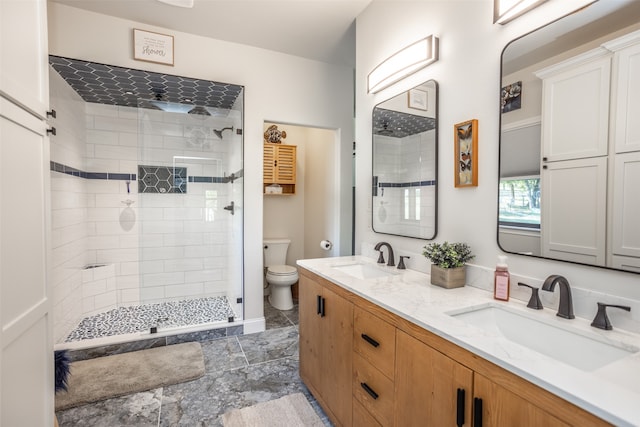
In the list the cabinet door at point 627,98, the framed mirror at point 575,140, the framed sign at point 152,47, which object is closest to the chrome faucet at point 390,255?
the framed mirror at point 575,140

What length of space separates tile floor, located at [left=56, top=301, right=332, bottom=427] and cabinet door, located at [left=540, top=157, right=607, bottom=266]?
4.89 ft

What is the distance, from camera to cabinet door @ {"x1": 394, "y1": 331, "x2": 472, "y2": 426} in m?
0.89

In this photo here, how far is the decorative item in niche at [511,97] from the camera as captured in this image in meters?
1.25

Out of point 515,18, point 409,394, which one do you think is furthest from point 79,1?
point 409,394

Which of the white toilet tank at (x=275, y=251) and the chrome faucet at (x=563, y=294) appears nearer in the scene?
the chrome faucet at (x=563, y=294)

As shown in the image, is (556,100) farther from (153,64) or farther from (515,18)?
(153,64)

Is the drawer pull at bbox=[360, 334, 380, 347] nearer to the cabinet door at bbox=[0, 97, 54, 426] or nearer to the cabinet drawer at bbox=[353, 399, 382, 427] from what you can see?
the cabinet drawer at bbox=[353, 399, 382, 427]

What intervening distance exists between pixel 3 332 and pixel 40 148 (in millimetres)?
688

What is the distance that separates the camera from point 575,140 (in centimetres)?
107

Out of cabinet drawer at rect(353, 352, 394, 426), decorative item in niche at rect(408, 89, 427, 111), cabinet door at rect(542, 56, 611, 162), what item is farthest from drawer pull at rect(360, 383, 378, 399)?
decorative item in niche at rect(408, 89, 427, 111)

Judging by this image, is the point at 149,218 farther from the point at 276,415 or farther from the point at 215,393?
the point at 276,415

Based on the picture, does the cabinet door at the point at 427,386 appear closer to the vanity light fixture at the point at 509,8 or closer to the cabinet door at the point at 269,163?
the vanity light fixture at the point at 509,8

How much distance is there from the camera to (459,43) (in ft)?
5.04

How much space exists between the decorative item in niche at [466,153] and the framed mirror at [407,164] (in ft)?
0.51
